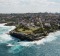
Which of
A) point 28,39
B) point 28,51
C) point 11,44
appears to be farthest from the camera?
point 28,39

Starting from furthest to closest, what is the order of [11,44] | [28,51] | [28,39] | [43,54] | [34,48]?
[28,39], [11,44], [34,48], [28,51], [43,54]

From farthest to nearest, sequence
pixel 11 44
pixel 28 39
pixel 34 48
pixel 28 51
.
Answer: pixel 28 39, pixel 11 44, pixel 34 48, pixel 28 51

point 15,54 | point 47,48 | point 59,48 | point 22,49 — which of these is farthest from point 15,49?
point 59,48

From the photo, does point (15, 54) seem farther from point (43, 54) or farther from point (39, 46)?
point (39, 46)

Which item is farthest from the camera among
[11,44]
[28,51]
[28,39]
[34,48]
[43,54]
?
[28,39]

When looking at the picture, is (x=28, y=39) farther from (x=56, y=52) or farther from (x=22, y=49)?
(x=56, y=52)

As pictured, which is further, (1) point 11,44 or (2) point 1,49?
A: (1) point 11,44

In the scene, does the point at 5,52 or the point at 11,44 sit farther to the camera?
the point at 11,44

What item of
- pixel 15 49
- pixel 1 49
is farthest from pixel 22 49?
pixel 1 49

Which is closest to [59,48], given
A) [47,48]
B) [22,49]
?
[47,48]
